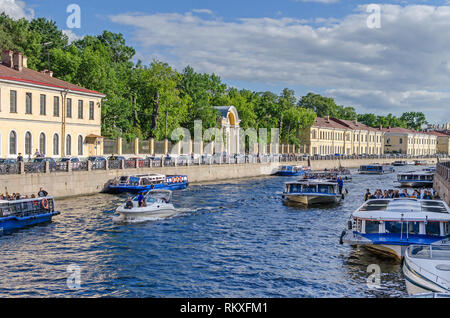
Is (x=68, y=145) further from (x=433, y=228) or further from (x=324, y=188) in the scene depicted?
(x=433, y=228)

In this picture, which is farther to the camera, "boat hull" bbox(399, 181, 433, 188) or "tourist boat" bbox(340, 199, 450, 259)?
"boat hull" bbox(399, 181, 433, 188)

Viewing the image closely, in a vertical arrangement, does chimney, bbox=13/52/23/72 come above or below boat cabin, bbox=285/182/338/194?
above

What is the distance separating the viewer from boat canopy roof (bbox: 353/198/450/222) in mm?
22359

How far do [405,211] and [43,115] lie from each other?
36.9 meters

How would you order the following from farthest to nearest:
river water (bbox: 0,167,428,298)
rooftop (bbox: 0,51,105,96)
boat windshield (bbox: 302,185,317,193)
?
rooftop (bbox: 0,51,105,96), boat windshield (bbox: 302,185,317,193), river water (bbox: 0,167,428,298)

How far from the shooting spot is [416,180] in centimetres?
6838

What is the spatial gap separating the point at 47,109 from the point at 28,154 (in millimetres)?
4901

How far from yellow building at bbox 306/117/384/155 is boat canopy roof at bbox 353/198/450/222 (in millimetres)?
99165

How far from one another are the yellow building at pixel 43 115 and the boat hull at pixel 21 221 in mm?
18027

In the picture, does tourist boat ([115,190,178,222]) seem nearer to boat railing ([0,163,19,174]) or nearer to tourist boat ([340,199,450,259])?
boat railing ([0,163,19,174])

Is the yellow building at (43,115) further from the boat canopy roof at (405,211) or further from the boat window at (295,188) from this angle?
the boat canopy roof at (405,211)

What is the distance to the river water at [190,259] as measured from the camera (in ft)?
58.4

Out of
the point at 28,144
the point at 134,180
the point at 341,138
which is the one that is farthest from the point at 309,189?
the point at 341,138

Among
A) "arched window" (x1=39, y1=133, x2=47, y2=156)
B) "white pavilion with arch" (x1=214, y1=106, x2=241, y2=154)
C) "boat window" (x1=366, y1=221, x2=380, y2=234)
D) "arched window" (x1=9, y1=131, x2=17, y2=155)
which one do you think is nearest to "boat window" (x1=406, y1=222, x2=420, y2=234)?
"boat window" (x1=366, y1=221, x2=380, y2=234)
